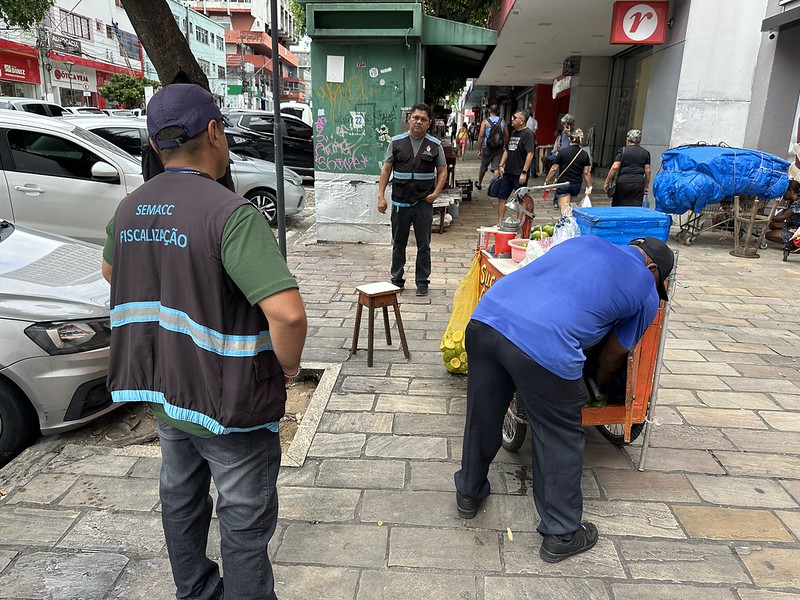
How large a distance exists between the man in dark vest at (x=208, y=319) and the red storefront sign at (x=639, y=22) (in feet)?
33.6

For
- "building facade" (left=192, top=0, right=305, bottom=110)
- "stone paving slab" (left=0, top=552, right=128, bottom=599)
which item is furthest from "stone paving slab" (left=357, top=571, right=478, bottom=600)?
"building facade" (left=192, top=0, right=305, bottom=110)

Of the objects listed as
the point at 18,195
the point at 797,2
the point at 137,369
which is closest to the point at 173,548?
the point at 137,369

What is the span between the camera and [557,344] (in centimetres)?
225

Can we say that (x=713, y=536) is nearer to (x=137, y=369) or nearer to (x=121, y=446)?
(x=137, y=369)

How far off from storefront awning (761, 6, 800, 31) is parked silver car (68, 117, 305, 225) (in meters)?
8.00

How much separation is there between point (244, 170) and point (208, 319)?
8362mm

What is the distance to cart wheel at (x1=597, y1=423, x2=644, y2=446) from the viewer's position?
10.5 ft

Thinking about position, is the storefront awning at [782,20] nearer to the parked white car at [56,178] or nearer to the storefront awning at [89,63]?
the parked white car at [56,178]

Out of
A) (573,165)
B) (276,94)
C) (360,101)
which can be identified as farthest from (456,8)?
(276,94)

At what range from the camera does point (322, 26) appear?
7.90 m

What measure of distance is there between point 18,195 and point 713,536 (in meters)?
7.09

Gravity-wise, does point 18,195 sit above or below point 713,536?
above

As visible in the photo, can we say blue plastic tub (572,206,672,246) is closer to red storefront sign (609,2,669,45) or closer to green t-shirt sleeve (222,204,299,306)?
green t-shirt sleeve (222,204,299,306)

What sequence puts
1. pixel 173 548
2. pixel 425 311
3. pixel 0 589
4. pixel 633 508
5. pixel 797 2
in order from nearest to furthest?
pixel 173 548 → pixel 0 589 → pixel 633 508 → pixel 425 311 → pixel 797 2
